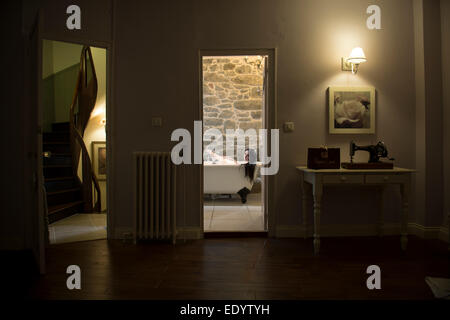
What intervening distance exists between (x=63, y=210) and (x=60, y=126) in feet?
5.43

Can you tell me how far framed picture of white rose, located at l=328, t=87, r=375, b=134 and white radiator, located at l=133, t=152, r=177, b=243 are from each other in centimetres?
186

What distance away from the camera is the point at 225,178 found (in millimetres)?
6199

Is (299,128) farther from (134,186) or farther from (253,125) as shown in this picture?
(253,125)

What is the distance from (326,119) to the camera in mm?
3893

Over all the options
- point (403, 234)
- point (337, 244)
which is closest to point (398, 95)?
point (403, 234)

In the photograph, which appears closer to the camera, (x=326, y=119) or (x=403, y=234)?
(x=403, y=234)

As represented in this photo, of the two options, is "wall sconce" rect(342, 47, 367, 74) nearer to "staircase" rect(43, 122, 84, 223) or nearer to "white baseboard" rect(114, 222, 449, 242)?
"white baseboard" rect(114, 222, 449, 242)

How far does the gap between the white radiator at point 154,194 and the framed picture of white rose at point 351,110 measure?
1.86 m

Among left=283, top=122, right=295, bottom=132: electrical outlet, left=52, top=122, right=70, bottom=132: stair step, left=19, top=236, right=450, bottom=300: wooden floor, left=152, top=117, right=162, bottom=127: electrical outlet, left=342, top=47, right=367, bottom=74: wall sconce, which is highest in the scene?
left=342, top=47, right=367, bottom=74: wall sconce

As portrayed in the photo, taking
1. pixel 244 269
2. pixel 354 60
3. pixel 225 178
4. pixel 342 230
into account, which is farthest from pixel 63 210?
pixel 354 60

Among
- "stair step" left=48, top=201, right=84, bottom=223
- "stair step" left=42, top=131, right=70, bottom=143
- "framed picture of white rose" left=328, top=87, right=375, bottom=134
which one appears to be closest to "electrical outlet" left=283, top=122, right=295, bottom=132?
"framed picture of white rose" left=328, top=87, right=375, bottom=134

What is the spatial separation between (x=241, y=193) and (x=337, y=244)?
2.75m

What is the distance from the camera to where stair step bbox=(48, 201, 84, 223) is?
4622mm

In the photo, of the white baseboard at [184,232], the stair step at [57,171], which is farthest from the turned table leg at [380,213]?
the stair step at [57,171]
